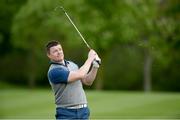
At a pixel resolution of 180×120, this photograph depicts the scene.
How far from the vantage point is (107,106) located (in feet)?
74.9

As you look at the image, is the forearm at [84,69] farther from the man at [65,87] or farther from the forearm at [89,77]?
the forearm at [89,77]

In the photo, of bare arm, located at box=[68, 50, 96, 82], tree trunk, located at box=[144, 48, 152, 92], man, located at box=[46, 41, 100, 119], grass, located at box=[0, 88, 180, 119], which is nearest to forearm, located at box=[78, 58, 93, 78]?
bare arm, located at box=[68, 50, 96, 82]

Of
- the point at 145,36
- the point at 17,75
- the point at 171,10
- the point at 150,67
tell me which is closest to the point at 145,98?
the point at 171,10

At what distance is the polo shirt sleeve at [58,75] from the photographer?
23.6 ft

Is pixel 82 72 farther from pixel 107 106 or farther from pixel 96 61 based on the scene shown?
pixel 107 106

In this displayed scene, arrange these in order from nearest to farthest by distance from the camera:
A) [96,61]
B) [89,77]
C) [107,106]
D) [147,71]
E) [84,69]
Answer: [84,69], [96,61], [89,77], [107,106], [147,71]

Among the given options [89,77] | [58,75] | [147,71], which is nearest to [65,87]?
[58,75]

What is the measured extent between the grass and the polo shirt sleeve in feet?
38.1

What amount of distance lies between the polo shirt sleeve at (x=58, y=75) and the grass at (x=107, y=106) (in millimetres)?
11613

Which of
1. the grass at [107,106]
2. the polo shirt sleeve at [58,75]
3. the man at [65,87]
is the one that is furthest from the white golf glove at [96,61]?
the grass at [107,106]

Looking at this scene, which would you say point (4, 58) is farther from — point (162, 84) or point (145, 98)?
point (145, 98)

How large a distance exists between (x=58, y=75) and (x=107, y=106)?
15702 millimetres

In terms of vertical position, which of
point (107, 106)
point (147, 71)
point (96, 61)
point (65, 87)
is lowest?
point (65, 87)

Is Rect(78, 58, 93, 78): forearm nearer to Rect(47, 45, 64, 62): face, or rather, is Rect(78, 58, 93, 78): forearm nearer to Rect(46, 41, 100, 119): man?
Rect(46, 41, 100, 119): man
